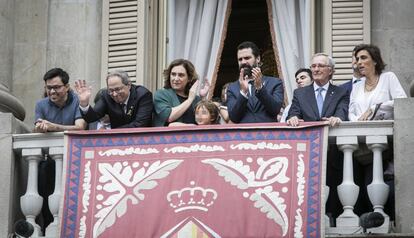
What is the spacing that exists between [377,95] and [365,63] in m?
0.44

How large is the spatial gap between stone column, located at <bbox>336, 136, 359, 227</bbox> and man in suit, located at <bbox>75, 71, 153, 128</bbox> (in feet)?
7.85

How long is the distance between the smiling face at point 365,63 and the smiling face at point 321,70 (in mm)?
372

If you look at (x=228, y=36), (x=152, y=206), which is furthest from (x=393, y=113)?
(x=228, y=36)

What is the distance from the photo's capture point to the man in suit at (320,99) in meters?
19.9

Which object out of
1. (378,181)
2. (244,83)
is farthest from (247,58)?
(378,181)

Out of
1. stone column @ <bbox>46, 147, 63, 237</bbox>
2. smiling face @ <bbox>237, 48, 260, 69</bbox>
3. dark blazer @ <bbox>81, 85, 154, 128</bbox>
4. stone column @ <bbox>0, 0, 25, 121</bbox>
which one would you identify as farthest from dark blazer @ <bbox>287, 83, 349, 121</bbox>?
stone column @ <bbox>0, 0, 25, 121</bbox>

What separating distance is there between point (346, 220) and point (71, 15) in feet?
21.6

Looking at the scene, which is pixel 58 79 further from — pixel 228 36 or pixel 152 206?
pixel 228 36

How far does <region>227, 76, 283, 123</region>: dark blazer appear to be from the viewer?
791 inches

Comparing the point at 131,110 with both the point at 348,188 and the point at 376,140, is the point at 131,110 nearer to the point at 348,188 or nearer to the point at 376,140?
the point at 348,188

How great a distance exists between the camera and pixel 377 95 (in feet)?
65.1

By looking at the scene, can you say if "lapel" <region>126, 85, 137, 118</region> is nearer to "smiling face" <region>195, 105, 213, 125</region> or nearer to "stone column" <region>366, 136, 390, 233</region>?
"smiling face" <region>195, 105, 213, 125</region>

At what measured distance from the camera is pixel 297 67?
77.6 feet

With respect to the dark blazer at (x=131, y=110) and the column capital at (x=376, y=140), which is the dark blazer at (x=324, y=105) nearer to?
the column capital at (x=376, y=140)
